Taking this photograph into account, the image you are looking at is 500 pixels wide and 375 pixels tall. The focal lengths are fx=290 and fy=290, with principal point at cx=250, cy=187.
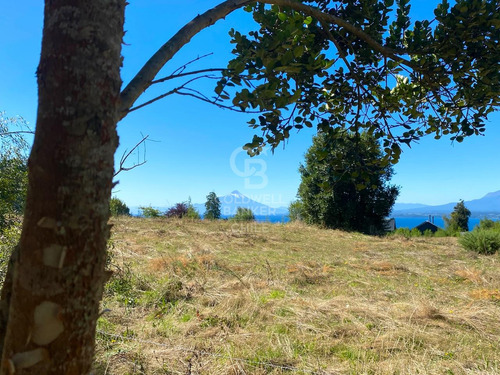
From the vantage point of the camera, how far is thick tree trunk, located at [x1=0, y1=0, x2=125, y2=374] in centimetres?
71

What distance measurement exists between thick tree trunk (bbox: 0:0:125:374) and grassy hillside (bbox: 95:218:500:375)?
1.01 ft

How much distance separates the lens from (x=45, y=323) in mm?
708

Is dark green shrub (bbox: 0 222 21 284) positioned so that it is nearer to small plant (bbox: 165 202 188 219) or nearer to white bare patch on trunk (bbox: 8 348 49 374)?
white bare patch on trunk (bbox: 8 348 49 374)

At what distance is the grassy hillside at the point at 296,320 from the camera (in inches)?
104

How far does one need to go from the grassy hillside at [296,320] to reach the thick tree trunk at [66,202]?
31cm

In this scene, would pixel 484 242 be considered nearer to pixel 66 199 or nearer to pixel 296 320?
pixel 296 320

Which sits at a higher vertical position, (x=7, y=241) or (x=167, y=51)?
(x=167, y=51)

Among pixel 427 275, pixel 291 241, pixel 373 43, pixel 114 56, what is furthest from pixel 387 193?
pixel 114 56

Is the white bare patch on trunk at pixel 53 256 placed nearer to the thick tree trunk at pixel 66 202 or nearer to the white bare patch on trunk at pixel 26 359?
the thick tree trunk at pixel 66 202

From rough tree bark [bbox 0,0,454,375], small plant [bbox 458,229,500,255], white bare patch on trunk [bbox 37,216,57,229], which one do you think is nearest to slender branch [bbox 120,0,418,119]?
rough tree bark [bbox 0,0,454,375]

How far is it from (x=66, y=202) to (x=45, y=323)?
0.30m

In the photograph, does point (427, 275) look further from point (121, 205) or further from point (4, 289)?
point (121, 205)

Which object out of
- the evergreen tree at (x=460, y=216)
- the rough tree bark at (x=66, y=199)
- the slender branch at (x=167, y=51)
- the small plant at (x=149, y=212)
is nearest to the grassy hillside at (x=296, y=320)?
the rough tree bark at (x=66, y=199)

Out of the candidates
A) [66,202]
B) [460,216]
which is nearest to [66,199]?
[66,202]
